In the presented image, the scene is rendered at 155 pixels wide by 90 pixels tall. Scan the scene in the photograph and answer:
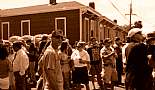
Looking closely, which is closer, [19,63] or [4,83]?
[4,83]

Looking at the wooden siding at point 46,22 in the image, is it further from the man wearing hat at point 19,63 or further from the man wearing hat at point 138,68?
the man wearing hat at point 138,68

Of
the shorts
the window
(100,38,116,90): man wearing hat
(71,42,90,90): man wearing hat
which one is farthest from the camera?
the window

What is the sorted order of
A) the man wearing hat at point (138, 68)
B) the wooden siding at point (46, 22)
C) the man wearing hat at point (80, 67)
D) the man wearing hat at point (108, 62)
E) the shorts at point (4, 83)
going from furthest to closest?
the wooden siding at point (46, 22)
the man wearing hat at point (108, 62)
the man wearing hat at point (80, 67)
the shorts at point (4, 83)
the man wearing hat at point (138, 68)

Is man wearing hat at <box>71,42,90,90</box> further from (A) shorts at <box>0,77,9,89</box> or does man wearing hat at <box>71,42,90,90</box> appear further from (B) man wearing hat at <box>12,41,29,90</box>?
(A) shorts at <box>0,77,9,89</box>

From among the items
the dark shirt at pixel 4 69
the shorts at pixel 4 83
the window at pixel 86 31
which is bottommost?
the shorts at pixel 4 83

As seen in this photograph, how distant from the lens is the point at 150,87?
29.2 ft

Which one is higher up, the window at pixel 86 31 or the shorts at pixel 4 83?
the window at pixel 86 31

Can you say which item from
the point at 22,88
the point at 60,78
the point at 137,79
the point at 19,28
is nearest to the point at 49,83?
the point at 60,78

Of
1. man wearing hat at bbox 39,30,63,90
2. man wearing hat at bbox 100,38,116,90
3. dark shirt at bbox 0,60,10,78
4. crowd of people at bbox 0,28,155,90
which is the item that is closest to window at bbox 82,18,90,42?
man wearing hat at bbox 100,38,116,90

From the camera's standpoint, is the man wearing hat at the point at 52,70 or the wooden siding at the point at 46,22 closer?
the man wearing hat at the point at 52,70

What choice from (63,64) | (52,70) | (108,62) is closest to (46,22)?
(108,62)

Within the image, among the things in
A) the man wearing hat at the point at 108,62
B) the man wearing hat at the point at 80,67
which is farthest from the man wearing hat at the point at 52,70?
the man wearing hat at the point at 108,62

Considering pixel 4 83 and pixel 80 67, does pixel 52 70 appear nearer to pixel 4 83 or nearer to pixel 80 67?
pixel 4 83

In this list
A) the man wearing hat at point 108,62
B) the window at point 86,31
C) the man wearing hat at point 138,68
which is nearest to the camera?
the man wearing hat at point 138,68
